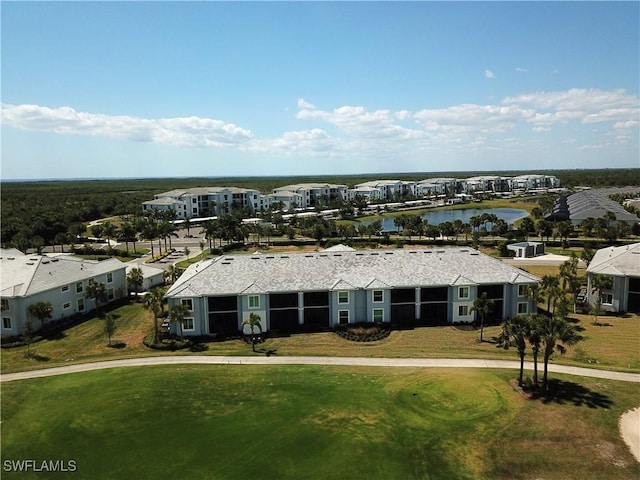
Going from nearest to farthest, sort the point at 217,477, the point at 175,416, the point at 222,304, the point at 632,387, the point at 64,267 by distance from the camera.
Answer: the point at 217,477 → the point at 175,416 → the point at 632,387 → the point at 222,304 → the point at 64,267

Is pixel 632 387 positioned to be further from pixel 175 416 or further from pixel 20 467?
pixel 20 467

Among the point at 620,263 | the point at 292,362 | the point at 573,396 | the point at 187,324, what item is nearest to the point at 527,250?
the point at 620,263

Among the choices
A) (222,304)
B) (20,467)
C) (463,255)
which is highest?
(463,255)

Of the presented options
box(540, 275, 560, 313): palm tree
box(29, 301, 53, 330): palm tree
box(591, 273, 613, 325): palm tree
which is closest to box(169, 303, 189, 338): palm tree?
box(29, 301, 53, 330): palm tree

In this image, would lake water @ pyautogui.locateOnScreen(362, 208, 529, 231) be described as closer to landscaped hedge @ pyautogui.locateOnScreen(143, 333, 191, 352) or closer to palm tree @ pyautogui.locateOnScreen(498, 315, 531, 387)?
landscaped hedge @ pyautogui.locateOnScreen(143, 333, 191, 352)

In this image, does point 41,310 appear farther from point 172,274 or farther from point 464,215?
point 464,215

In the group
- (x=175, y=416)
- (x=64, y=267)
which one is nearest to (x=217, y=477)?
(x=175, y=416)

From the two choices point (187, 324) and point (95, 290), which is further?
point (95, 290)
